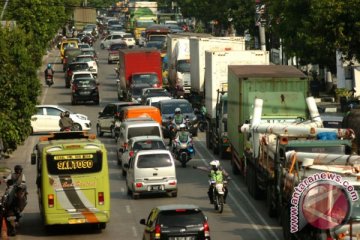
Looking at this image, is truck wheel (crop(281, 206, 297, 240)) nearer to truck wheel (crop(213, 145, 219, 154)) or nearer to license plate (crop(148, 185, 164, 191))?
license plate (crop(148, 185, 164, 191))

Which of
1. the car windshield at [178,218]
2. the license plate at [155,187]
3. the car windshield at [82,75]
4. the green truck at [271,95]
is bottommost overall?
the license plate at [155,187]

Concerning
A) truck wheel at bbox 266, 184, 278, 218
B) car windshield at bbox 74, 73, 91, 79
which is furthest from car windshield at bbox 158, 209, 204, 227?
car windshield at bbox 74, 73, 91, 79

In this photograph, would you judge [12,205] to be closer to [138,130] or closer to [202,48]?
[138,130]

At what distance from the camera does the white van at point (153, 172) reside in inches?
1539

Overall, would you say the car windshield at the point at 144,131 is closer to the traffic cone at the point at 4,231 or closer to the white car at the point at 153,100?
the white car at the point at 153,100

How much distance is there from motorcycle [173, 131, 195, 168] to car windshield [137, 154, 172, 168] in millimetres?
7366

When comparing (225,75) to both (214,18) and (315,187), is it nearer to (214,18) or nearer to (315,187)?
(315,187)

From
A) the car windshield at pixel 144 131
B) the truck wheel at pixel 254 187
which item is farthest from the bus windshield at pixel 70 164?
the car windshield at pixel 144 131

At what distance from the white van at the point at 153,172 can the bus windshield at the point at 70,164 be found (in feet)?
20.7

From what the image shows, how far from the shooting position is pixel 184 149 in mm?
46719

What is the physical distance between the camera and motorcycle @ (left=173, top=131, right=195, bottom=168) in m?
46.7

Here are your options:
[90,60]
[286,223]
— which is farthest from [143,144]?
[90,60]

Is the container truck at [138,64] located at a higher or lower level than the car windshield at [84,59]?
higher

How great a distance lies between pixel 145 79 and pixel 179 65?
9.94ft
